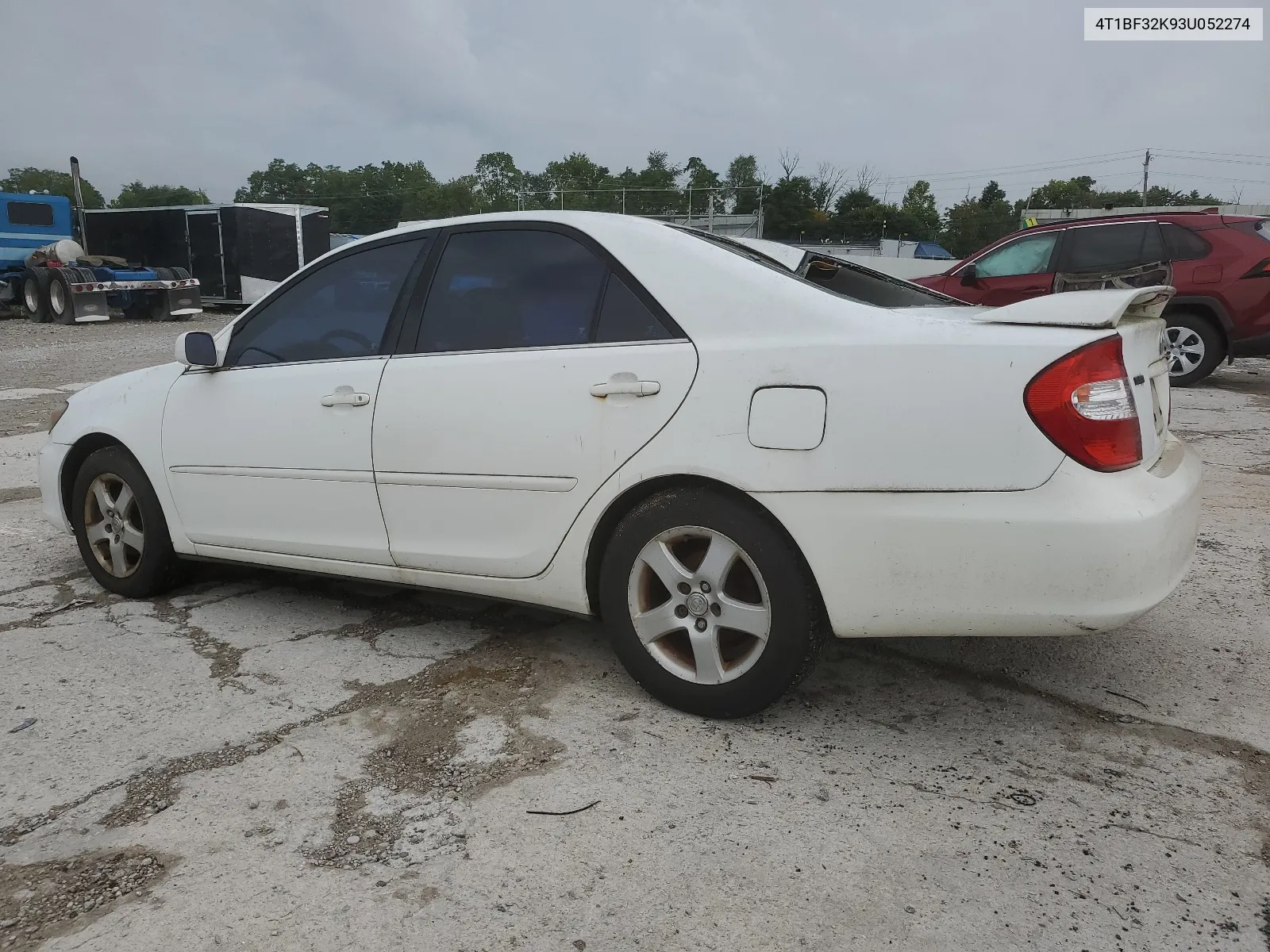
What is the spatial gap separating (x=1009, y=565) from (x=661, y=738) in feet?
3.49

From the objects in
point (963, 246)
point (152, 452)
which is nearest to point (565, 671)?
point (152, 452)

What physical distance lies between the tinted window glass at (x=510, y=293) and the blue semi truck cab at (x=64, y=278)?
734 inches

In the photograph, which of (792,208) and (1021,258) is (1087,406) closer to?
(1021,258)

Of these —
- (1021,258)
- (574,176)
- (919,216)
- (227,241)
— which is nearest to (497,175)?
(574,176)

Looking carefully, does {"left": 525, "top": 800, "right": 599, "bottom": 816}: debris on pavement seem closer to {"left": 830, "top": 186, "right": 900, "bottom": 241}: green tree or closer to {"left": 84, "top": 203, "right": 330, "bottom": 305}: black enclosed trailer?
{"left": 84, "top": 203, "right": 330, "bottom": 305}: black enclosed trailer

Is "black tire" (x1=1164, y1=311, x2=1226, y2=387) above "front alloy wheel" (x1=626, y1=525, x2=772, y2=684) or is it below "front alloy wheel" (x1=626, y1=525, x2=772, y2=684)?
above

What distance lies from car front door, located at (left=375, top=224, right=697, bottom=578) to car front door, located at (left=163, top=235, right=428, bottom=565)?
0.15 metres

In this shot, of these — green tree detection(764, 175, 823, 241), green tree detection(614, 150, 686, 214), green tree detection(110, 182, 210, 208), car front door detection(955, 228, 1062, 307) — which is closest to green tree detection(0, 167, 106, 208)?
green tree detection(110, 182, 210, 208)

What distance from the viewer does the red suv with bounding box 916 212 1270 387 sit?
859 cm

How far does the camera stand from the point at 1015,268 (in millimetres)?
9656

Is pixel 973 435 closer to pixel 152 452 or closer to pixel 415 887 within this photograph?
pixel 415 887

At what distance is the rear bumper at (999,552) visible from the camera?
2.24 metres

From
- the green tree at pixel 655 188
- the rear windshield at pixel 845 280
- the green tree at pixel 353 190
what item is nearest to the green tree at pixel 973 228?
the green tree at pixel 655 188

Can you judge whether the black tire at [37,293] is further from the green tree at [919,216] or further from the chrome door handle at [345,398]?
the green tree at [919,216]
